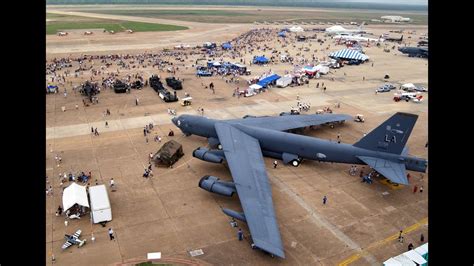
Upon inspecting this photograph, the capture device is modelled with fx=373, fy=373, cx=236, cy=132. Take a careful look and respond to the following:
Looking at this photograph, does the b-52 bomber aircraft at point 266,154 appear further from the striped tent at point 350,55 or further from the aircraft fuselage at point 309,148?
the striped tent at point 350,55

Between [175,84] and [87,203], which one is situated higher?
[175,84]

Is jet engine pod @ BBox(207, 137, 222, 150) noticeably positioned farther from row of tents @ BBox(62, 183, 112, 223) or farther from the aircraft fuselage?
row of tents @ BBox(62, 183, 112, 223)

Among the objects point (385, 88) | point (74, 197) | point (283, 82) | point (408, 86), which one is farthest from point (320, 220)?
point (408, 86)

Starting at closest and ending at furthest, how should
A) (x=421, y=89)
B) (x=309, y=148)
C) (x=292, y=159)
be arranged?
1. (x=309, y=148)
2. (x=292, y=159)
3. (x=421, y=89)

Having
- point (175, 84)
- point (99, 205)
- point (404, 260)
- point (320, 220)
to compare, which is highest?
point (175, 84)

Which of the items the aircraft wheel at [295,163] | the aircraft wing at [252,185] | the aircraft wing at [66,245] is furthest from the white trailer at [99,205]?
the aircraft wheel at [295,163]

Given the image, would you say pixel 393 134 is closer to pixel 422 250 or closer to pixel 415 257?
pixel 422 250

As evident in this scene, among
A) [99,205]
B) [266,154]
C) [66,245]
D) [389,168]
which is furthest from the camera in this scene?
[266,154]
